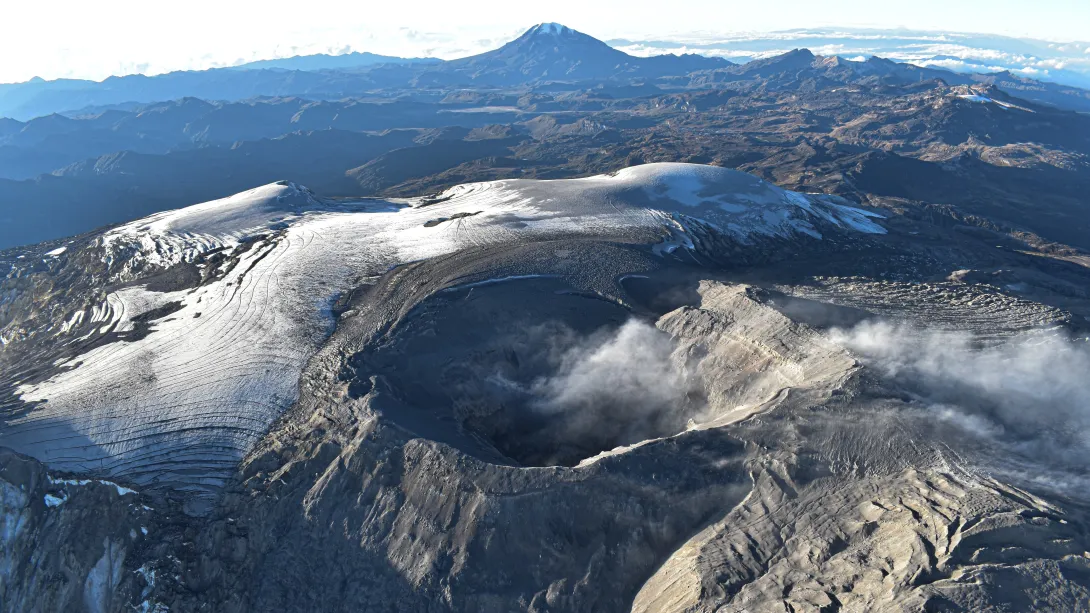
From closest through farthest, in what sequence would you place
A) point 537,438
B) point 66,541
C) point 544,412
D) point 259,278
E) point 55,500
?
point 66,541, point 55,500, point 537,438, point 544,412, point 259,278

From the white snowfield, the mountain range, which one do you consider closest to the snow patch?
the mountain range

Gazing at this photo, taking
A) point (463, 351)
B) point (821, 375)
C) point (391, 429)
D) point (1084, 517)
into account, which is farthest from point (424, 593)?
point (1084, 517)

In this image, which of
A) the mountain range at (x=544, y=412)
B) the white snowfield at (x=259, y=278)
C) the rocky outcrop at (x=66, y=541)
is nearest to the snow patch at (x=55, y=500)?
the rocky outcrop at (x=66, y=541)

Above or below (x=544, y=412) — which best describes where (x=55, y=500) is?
above

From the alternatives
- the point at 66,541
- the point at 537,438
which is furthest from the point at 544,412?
the point at 66,541

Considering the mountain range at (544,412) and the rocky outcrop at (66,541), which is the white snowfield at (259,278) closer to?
the mountain range at (544,412)

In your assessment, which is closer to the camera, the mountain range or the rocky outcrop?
the mountain range

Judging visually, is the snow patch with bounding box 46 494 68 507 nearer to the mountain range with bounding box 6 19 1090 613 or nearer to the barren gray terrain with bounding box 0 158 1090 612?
the barren gray terrain with bounding box 0 158 1090 612

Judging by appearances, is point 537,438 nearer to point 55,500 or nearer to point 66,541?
point 66,541
